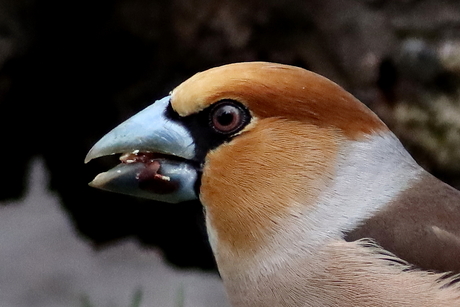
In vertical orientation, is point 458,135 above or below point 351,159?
above

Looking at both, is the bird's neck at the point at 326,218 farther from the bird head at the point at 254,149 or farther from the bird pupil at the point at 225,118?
the bird pupil at the point at 225,118

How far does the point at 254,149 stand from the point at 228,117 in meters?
0.08

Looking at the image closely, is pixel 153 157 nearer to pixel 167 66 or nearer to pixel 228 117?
pixel 228 117

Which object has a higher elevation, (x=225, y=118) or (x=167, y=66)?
(x=167, y=66)

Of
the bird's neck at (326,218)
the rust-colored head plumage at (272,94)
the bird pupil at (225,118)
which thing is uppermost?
the rust-colored head plumage at (272,94)

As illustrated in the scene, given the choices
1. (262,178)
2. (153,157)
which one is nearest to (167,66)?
(153,157)

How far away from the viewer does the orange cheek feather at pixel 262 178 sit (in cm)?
126

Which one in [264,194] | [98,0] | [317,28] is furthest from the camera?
[98,0]

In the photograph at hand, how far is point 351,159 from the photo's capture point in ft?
4.32

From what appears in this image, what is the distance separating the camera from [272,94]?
4.16 ft

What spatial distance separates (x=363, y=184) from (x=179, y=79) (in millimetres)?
2036

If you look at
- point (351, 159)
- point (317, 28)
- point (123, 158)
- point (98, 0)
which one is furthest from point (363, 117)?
point (98, 0)

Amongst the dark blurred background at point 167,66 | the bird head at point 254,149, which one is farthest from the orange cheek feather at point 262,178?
the dark blurred background at point 167,66

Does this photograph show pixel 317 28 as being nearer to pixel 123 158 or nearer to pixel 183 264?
pixel 183 264
